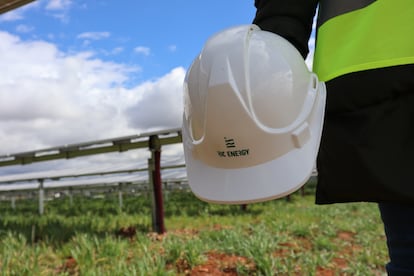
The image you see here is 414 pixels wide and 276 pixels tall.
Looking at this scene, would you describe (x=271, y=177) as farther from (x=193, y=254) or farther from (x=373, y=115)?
(x=193, y=254)

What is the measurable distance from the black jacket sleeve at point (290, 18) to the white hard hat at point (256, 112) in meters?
0.04

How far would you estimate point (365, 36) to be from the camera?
83 centimetres

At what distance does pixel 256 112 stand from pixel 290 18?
0.82 ft

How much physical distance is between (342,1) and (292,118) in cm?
28

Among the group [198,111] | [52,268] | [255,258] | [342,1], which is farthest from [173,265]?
[342,1]

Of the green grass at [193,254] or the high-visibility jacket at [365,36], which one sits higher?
the high-visibility jacket at [365,36]

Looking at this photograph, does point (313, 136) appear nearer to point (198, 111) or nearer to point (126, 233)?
point (198, 111)

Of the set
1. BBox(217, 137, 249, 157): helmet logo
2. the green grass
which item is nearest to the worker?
BBox(217, 137, 249, 157): helmet logo

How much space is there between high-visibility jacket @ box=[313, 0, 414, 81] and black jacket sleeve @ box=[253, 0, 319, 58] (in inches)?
2.6

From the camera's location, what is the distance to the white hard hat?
914 millimetres

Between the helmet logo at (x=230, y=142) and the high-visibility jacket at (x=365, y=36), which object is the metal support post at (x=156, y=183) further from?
the high-visibility jacket at (x=365, y=36)

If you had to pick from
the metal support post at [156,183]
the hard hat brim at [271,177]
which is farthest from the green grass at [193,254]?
the hard hat brim at [271,177]

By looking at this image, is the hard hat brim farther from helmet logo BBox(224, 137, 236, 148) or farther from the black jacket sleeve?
the black jacket sleeve

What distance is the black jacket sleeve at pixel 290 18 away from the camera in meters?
0.97
